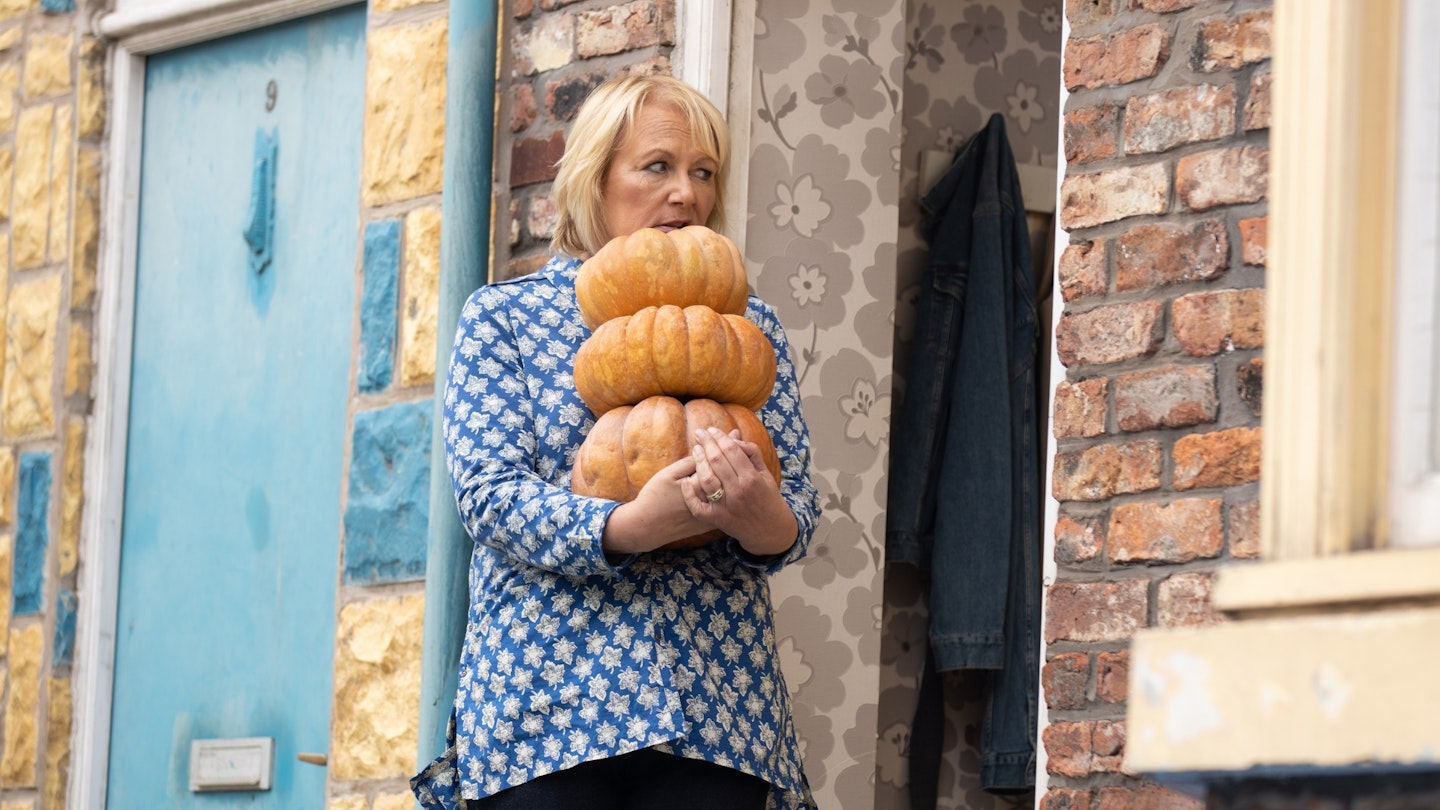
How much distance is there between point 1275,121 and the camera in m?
1.38

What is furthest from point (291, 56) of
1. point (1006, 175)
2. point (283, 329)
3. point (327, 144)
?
point (1006, 175)

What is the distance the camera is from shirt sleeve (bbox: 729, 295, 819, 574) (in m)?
2.68

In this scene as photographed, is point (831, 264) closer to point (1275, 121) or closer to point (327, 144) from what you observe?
point (327, 144)

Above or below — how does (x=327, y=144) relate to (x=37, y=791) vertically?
above

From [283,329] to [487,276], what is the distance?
0.72 metres

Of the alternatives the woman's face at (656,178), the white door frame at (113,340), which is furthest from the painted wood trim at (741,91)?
the white door frame at (113,340)

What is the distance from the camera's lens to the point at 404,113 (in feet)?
13.9

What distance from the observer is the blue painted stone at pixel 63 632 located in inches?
186

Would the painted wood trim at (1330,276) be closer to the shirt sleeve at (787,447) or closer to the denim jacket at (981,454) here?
the shirt sleeve at (787,447)

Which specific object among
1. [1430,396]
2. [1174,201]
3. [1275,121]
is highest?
[1174,201]

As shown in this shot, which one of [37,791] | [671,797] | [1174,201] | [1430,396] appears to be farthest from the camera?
[37,791]

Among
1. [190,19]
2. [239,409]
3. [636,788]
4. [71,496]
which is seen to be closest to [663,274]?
[636,788]

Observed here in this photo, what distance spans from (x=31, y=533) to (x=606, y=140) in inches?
98.9

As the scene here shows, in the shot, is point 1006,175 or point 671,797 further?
point 1006,175
